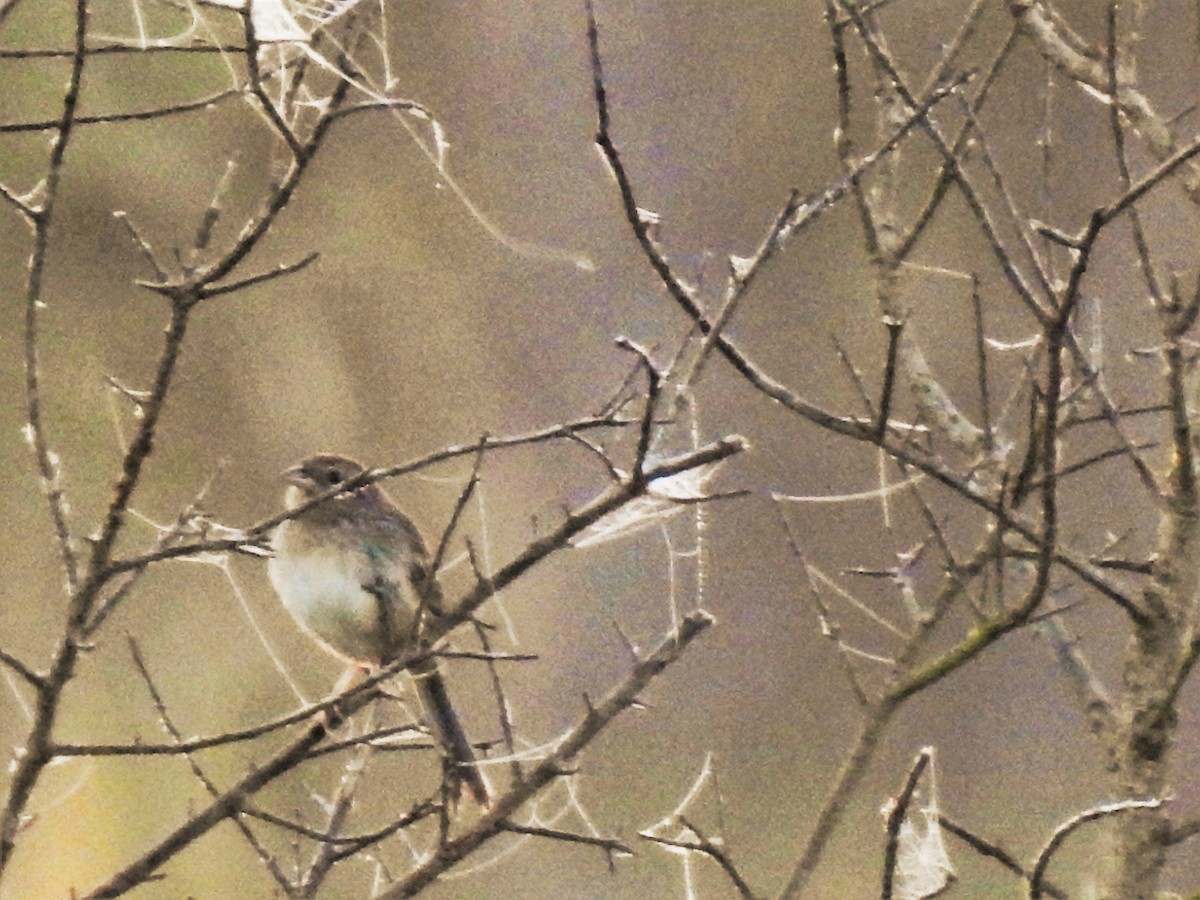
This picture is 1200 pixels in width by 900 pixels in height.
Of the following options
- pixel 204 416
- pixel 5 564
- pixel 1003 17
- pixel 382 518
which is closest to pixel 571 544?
pixel 382 518

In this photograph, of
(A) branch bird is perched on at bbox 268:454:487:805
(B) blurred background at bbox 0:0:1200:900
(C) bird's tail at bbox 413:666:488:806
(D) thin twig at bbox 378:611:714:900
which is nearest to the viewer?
(D) thin twig at bbox 378:611:714:900

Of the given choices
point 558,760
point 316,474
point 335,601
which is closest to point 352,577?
point 335,601

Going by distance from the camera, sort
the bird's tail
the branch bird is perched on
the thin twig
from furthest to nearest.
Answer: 1. the branch bird is perched on
2. the bird's tail
3. the thin twig

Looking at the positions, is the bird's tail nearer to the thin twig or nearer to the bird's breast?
the bird's breast

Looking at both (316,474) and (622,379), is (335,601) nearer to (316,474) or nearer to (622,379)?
(316,474)

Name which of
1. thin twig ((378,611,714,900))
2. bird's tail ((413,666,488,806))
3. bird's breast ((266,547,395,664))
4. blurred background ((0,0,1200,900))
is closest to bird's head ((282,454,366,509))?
bird's breast ((266,547,395,664))

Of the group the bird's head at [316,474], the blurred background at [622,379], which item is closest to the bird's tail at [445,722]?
the bird's head at [316,474]

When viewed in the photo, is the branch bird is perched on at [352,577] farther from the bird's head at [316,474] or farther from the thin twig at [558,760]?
the thin twig at [558,760]

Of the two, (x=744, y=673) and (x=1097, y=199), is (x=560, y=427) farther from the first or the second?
(x=1097, y=199)
